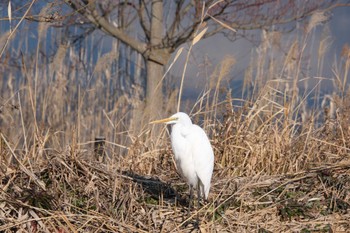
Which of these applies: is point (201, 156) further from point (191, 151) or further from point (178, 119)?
point (178, 119)

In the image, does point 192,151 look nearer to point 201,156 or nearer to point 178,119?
point 201,156

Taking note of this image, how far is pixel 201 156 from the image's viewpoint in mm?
2422

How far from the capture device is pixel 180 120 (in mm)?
2438

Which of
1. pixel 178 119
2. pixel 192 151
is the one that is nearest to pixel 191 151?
pixel 192 151

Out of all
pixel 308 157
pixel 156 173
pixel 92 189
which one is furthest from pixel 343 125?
pixel 92 189

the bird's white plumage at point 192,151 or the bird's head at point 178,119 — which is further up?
the bird's head at point 178,119

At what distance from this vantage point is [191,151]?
96.3 inches

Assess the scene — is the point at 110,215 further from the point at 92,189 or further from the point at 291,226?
the point at 291,226

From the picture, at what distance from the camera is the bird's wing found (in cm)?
241

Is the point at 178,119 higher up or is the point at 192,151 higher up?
the point at 178,119

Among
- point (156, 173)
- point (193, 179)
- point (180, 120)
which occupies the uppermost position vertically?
point (180, 120)

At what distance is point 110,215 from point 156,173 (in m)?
1.03

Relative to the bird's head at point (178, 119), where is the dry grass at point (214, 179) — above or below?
below

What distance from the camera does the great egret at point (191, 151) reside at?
7.93ft
